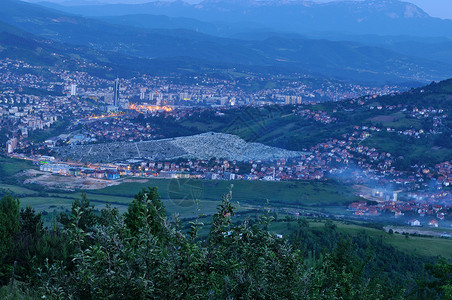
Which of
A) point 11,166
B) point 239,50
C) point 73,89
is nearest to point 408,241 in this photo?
point 11,166

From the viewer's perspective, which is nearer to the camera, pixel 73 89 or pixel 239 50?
pixel 73 89

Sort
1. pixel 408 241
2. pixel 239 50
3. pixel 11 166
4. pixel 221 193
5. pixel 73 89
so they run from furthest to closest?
pixel 239 50, pixel 73 89, pixel 11 166, pixel 221 193, pixel 408 241

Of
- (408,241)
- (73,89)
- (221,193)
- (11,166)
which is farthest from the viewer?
(73,89)

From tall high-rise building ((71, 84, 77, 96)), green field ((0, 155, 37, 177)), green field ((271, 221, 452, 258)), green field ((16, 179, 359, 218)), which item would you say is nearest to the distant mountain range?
tall high-rise building ((71, 84, 77, 96))

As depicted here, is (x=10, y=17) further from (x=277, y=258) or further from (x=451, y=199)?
(x=277, y=258)

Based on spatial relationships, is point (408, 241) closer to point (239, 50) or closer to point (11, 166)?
point (11, 166)

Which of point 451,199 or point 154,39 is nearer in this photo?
point 451,199

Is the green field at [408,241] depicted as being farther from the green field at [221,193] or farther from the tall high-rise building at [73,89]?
the tall high-rise building at [73,89]

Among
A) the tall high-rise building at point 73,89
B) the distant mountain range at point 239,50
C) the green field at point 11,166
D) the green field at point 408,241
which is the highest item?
the distant mountain range at point 239,50

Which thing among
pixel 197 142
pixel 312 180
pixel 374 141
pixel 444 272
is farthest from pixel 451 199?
pixel 444 272

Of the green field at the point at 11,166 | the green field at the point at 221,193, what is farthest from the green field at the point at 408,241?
the green field at the point at 11,166

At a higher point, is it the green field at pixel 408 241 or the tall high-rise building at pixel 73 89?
the tall high-rise building at pixel 73 89
